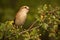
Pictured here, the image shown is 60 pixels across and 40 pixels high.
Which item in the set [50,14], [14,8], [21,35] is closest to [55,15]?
[50,14]

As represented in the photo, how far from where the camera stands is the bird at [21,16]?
4.50m

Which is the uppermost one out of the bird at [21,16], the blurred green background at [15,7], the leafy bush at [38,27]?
the blurred green background at [15,7]

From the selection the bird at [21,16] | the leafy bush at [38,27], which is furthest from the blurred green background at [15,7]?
the leafy bush at [38,27]

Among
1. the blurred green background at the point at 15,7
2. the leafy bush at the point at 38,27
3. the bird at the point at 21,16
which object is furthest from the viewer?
the blurred green background at the point at 15,7

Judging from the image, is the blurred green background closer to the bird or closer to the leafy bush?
the bird

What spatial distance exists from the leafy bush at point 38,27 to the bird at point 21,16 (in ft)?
0.73

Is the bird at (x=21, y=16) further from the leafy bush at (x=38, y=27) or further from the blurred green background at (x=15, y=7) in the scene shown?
the leafy bush at (x=38, y=27)

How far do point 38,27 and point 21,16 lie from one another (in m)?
0.41

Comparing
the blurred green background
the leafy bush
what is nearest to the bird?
the blurred green background

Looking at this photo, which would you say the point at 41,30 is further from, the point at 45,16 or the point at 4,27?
the point at 4,27

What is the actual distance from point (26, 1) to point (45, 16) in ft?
2.17

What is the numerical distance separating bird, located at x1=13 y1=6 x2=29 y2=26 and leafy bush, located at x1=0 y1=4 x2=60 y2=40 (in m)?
0.22

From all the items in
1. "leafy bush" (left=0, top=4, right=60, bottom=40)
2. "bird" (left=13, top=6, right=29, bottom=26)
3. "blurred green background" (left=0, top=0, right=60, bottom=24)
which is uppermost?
"blurred green background" (left=0, top=0, right=60, bottom=24)

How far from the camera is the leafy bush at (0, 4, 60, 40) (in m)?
4.05
